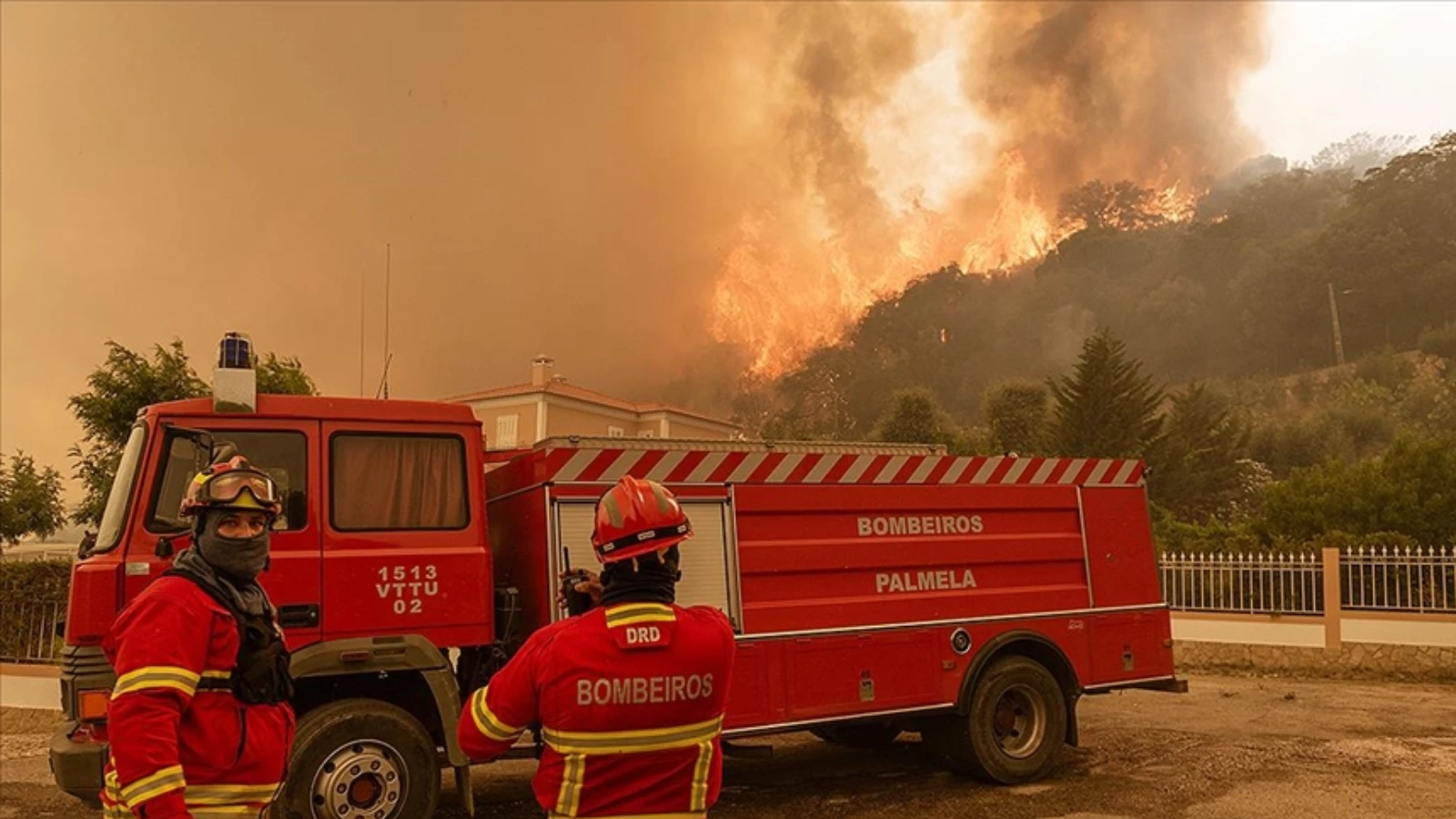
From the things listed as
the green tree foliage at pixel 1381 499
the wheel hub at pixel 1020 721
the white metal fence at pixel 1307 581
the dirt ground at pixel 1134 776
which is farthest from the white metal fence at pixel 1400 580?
the wheel hub at pixel 1020 721

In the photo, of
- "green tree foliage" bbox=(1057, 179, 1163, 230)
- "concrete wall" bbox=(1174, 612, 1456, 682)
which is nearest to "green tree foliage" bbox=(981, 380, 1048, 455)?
"concrete wall" bbox=(1174, 612, 1456, 682)

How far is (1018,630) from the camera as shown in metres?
7.88

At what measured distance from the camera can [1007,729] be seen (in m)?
7.92

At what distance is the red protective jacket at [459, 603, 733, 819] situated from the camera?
2586 millimetres

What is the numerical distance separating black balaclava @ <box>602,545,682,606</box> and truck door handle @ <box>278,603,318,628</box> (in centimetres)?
366

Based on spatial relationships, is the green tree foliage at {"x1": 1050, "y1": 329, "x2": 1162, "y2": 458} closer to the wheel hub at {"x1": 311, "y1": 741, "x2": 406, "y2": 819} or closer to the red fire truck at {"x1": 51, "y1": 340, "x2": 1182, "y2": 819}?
the red fire truck at {"x1": 51, "y1": 340, "x2": 1182, "y2": 819}

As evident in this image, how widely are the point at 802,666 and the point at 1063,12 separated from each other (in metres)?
144

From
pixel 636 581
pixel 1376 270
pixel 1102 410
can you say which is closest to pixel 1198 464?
pixel 1102 410

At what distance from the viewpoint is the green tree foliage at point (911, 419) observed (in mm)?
54219

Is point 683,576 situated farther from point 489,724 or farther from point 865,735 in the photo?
point 489,724

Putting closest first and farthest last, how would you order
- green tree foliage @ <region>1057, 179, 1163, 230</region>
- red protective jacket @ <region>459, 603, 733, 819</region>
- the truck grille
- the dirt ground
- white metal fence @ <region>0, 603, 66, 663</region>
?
red protective jacket @ <region>459, 603, 733, 819</region>
the truck grille
the dirt ground
white metal fence @ <region>0, 603, 66, 663</region>
green tree foliage @ <region>1057, 179, 1163, 230</region>

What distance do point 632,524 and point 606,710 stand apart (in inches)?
17.5

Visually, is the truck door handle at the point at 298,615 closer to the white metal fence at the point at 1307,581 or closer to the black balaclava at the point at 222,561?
the black balaclava at the point at 222,561

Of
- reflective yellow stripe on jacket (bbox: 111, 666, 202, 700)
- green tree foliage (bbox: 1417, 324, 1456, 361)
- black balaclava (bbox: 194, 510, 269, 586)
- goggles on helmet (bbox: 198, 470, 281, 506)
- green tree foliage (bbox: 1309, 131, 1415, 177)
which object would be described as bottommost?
reflective yellow stripe on jacket (bbox: 111, 666, 202, 700)
